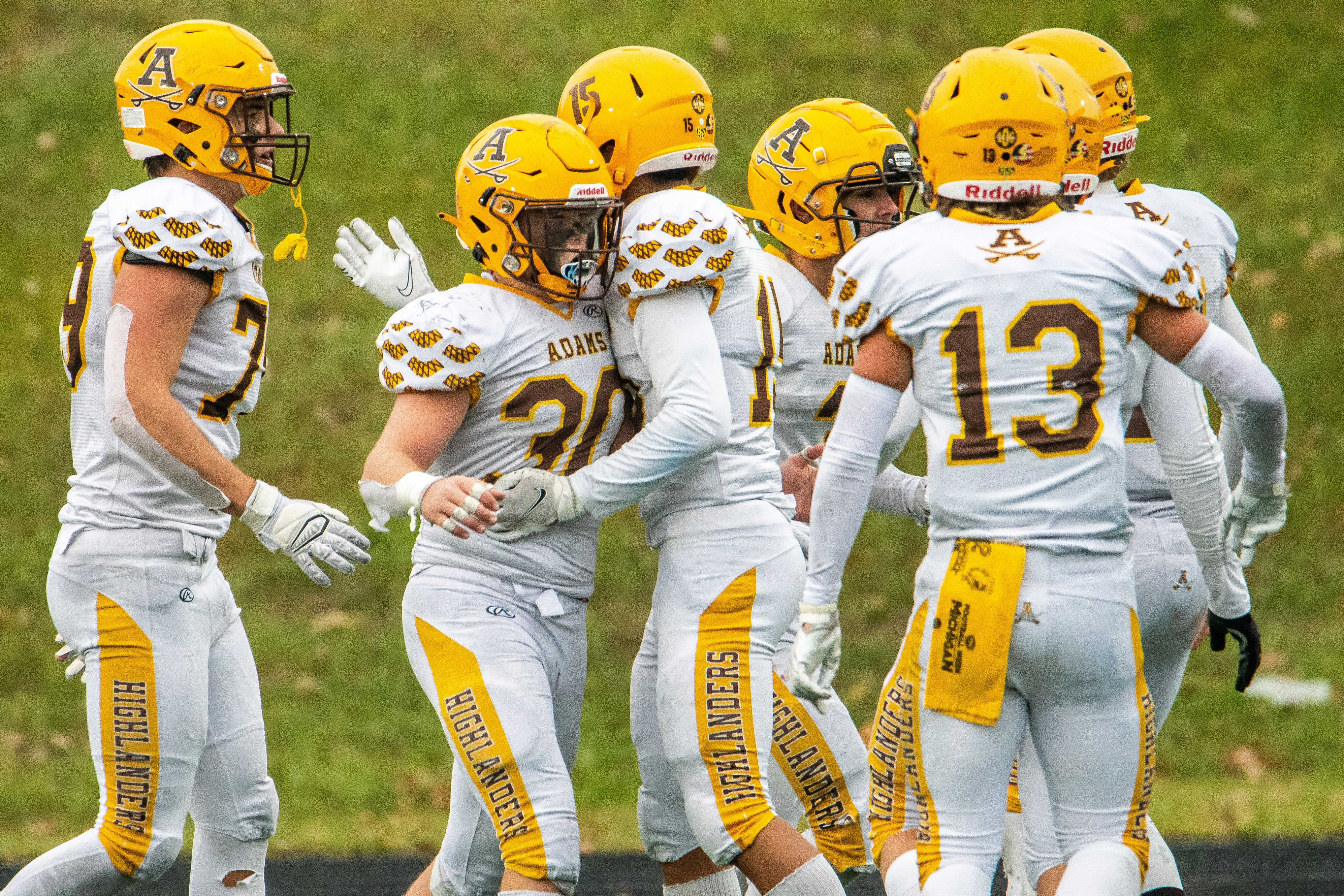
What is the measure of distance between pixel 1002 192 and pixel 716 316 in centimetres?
91

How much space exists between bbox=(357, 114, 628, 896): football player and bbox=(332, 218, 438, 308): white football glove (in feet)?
1.77

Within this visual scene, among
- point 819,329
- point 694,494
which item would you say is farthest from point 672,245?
point 819,329

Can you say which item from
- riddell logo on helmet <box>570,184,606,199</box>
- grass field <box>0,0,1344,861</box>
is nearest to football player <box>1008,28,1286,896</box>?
riddell logo on helmet <box>570,184,606,199</box>

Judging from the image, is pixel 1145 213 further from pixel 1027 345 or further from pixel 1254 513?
pixel 1027 345

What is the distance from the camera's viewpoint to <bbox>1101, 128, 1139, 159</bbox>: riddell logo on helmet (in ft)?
13.5

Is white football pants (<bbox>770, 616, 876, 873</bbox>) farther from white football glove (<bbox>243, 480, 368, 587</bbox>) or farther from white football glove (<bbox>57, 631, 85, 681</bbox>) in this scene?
white football glove (<bbox>57, 631, 85, 681</bbox>)

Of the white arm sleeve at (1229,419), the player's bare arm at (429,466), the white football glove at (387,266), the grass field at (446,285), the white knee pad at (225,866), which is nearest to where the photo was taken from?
the player's bare arm at (429,466)

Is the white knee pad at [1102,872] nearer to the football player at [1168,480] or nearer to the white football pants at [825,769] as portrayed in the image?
the football player at [1168,480]

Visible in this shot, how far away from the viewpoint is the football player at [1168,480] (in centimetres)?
371


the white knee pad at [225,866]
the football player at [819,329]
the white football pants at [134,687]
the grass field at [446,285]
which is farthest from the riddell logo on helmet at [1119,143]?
the grass field at [446,285]

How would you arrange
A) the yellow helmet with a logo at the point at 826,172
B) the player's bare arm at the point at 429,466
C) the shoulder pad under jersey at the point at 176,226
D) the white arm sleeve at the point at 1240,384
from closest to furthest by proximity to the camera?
the white arm sleeve at the point at 1240,384 < the player's bare arm at the point at 429,466 < the shoulder pad under jersey at the point at 176,226 < the yellow helmet with a logo at the point at 826,172

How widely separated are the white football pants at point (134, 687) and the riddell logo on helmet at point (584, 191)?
1326 millimetres

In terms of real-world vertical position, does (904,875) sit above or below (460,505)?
below

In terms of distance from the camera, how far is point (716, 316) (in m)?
3.93
